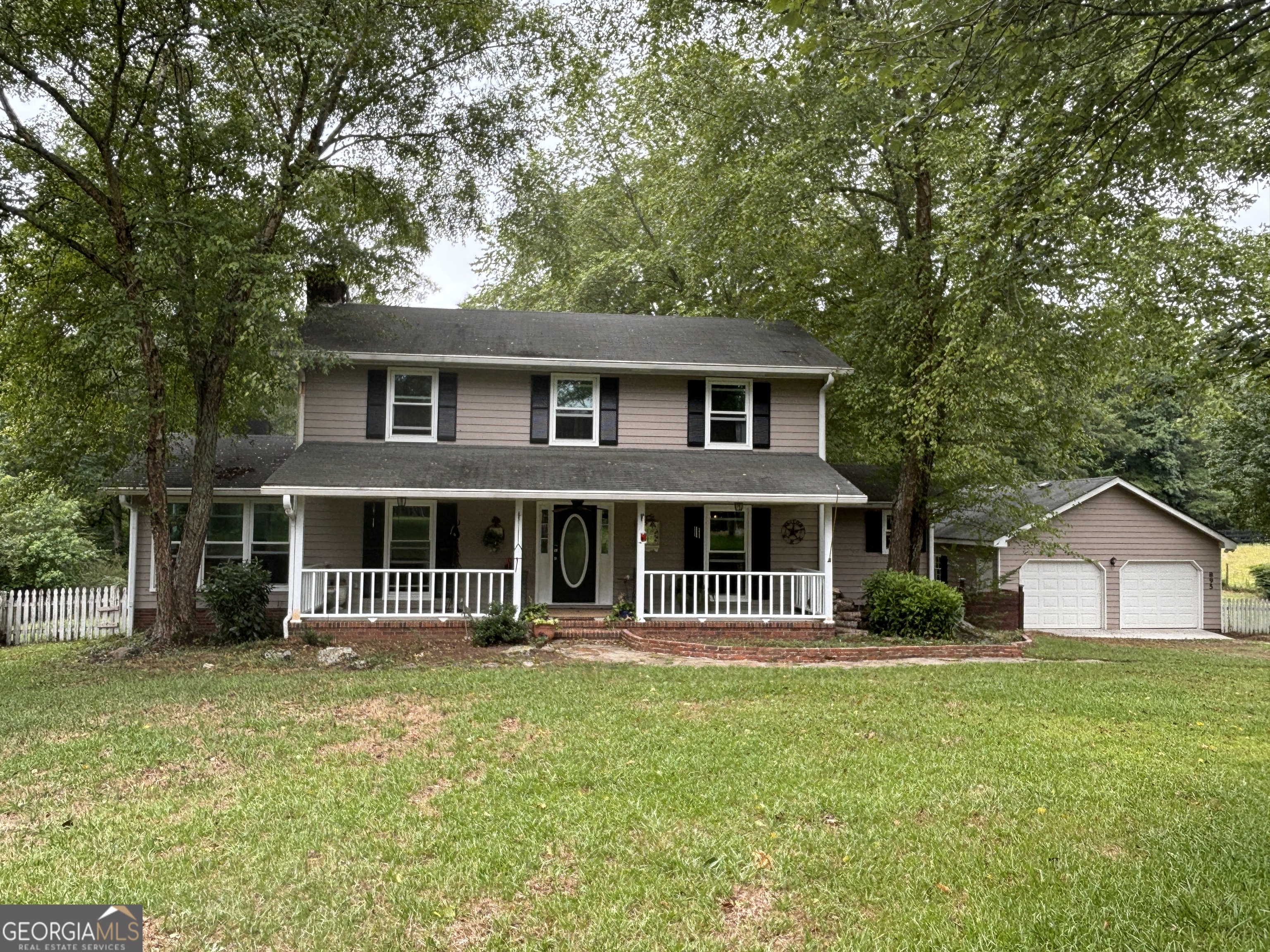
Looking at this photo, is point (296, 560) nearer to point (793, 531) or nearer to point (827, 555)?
point (827, 555)

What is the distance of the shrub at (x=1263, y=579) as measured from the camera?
85.0 ft

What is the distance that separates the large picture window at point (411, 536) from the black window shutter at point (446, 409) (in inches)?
53.1

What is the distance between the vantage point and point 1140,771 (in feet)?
21.1

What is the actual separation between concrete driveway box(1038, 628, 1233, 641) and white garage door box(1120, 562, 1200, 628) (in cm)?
11

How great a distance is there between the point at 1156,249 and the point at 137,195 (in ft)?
52.6

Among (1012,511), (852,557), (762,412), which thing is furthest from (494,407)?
(1012,511)

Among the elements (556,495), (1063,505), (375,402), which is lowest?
(556,495)

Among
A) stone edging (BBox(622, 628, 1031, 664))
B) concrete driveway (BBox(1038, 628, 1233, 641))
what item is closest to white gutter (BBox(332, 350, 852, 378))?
stone edging (BBox(622, 628, 1031, 664))

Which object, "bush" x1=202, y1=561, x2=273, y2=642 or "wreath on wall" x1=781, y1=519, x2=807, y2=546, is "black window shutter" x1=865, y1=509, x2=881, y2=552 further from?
"bush" x1=202, y1=561, x2=273, y2=642

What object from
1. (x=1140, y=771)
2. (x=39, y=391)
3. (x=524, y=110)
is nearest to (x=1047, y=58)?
(x=1140, y=771)

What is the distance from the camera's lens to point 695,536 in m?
16.0

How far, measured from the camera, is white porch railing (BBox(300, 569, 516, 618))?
13.3 m

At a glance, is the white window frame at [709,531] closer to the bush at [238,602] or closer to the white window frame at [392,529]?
the white window frame at [392,529]

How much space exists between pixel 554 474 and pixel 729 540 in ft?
13.5
